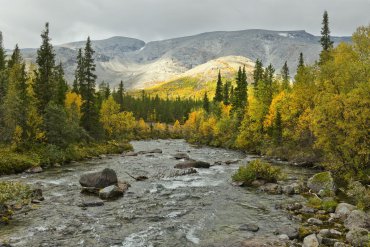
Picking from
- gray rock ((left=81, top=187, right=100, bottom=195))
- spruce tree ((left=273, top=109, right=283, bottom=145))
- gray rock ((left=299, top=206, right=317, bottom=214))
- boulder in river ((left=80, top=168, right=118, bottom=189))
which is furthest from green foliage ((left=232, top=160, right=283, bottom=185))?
spruce tree ((left=273, top=109, right=283, bottom=145))

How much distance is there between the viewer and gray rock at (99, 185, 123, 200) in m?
29.0

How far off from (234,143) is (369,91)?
4896cm

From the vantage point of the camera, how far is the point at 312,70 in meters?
52.5

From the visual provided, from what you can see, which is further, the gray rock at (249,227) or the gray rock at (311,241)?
the gray rock at (249,227)

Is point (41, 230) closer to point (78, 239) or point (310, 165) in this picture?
point (78, 239)

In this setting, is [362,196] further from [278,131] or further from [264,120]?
[264,120]

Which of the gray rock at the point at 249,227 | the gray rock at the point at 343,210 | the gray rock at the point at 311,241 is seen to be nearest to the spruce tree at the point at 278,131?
the gray rock at the point at 343,210

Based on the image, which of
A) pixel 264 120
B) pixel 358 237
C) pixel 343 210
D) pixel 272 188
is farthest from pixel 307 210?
pixel 264 120

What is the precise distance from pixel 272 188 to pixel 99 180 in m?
16.7

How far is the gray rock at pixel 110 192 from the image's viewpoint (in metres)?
29.0

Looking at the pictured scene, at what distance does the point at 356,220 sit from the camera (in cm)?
2081

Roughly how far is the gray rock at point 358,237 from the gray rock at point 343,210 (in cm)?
342

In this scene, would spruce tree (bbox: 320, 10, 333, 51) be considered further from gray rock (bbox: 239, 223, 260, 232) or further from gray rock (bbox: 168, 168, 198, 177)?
gray rock (bbox: 239, 223, 260, 232)

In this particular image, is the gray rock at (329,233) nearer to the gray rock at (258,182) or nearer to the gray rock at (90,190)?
the gray rock at (258,182)
